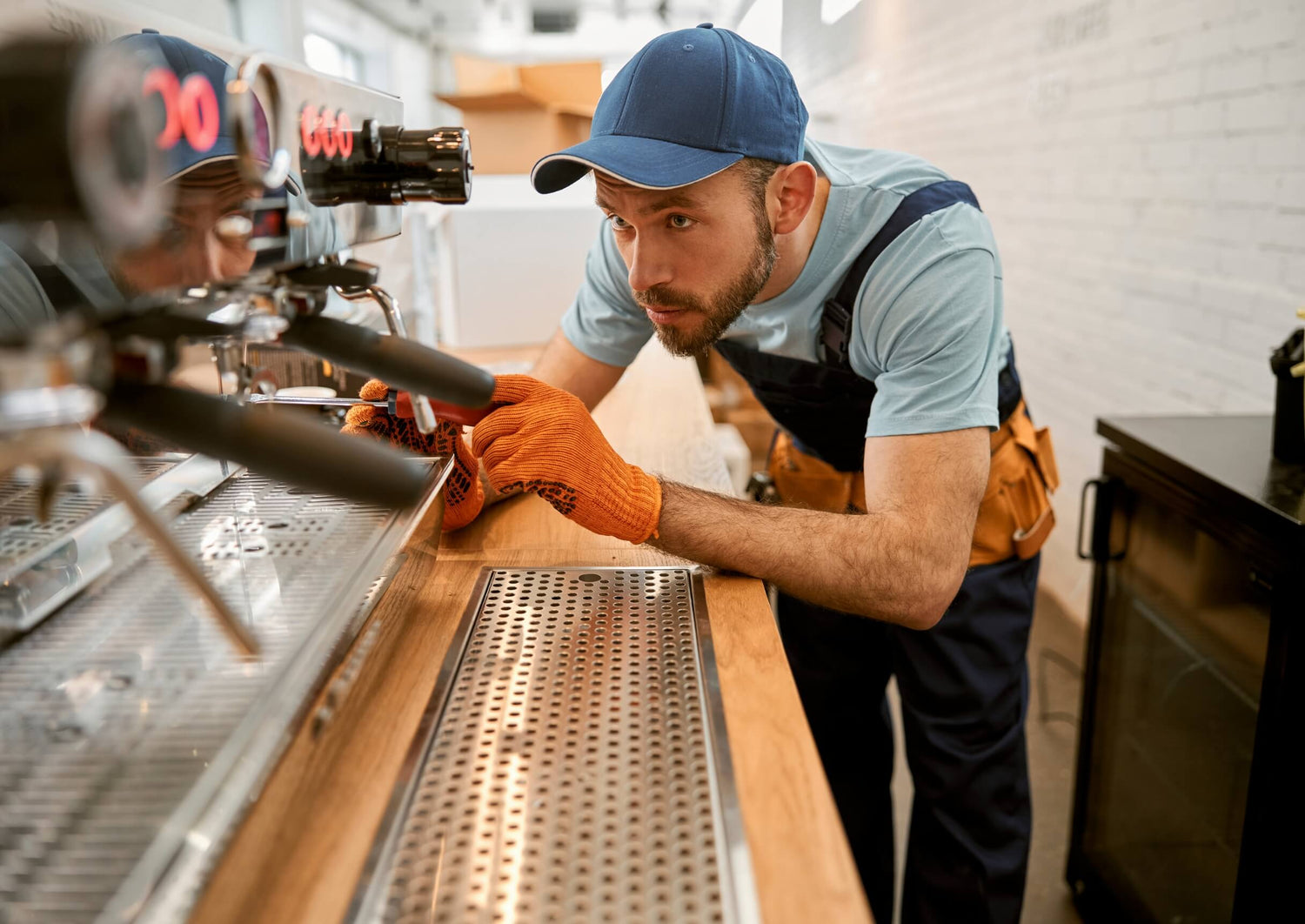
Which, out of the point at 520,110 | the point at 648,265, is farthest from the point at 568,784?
the point at 520,110

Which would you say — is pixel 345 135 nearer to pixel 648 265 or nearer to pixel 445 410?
pixel 445 410

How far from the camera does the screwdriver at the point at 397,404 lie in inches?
33.8

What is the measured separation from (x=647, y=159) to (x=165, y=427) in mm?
689

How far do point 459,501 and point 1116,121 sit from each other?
6.90ft

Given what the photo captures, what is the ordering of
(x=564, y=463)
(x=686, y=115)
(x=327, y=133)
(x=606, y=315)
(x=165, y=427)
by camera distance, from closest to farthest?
(x=165, y=427)
(x=327, y=133)
(x=564, y=463)
(x=686, y=115)
(x=606, y=315)

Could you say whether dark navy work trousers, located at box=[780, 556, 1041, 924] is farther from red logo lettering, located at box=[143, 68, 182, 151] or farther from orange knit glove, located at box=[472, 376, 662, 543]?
red logo lettering, located at box=[143, 68, 182, 151]

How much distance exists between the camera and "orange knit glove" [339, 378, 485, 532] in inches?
39.6

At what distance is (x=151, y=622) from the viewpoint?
69 centimetres

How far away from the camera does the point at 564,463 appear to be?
0.94m

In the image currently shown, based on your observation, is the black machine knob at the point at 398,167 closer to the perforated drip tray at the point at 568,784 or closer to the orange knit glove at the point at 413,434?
the orange knit glove at the point at 413,434

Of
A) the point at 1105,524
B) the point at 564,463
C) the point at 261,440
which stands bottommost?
the point at 1105,524

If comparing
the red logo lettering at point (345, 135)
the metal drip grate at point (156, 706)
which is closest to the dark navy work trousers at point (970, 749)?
the metal drip grate at point (156, 706)

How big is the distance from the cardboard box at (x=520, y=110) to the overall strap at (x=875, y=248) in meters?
1.45

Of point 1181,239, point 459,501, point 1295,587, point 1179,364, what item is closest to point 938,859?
point 1295,587
